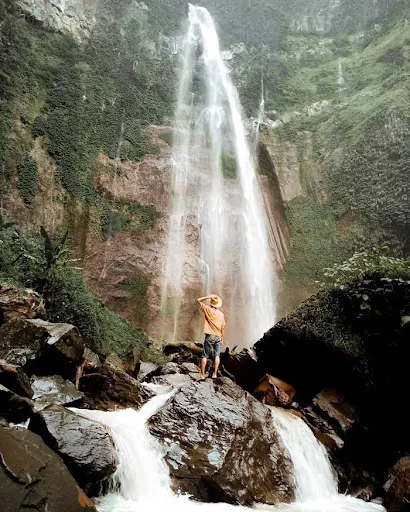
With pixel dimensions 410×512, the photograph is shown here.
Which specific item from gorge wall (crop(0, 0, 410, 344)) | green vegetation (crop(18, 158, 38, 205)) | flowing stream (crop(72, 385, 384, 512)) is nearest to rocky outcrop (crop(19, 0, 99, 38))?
gorge wall (crop(0, 0, 410, 344))

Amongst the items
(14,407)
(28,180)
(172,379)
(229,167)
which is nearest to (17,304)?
(172,379)

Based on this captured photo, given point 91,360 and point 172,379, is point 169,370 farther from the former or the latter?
point 91,360

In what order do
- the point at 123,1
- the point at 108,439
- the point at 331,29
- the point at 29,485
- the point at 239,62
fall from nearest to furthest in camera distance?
the point at 29,485
the point at 108,439
the point at 123,1
the point at 239,62
the point at 331,29

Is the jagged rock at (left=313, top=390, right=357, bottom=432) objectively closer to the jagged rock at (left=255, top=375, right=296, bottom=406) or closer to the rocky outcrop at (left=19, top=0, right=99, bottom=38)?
the jagged rock at (left=255, top=375, right=296, bottom=406)

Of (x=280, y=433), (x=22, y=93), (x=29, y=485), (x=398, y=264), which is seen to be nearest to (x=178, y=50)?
(x=22, y=93)

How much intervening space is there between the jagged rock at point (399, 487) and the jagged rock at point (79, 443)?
10.8 feet

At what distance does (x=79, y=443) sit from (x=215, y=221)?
1575 centimetres

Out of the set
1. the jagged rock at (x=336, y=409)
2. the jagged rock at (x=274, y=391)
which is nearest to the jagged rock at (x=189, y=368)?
the jagged rock at (x=274, y=391)

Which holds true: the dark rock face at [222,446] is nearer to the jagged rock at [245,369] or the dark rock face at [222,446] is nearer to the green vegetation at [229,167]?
the jagged rock at [245,369]

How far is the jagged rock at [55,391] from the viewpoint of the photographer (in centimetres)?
580

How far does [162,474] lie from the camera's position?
4.88 m

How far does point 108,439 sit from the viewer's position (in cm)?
428

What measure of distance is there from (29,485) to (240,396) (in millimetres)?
3852

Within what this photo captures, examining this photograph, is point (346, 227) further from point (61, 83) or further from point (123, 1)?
point (123, 1)
